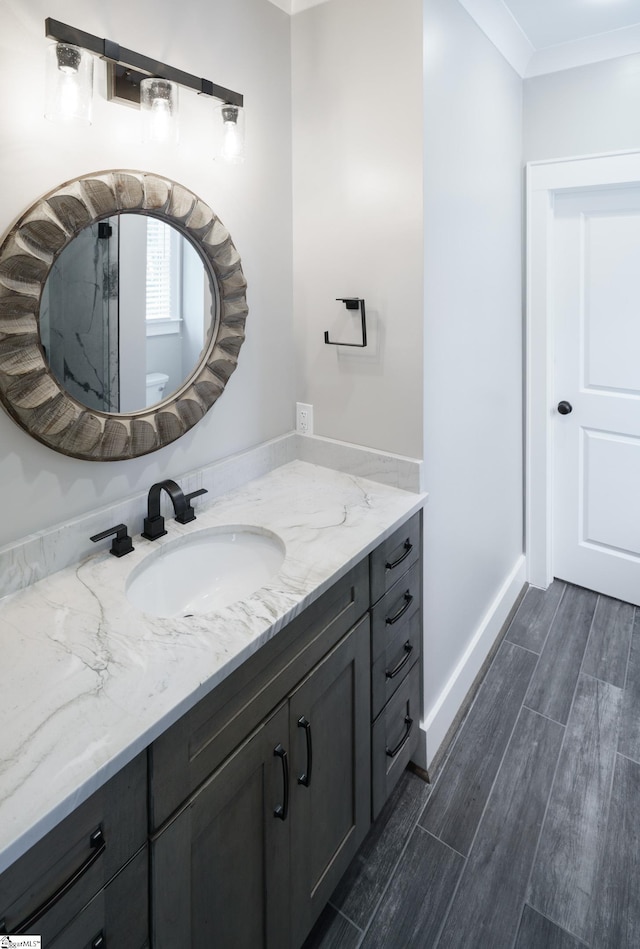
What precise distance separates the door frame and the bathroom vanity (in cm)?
137

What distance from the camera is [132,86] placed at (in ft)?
4.26

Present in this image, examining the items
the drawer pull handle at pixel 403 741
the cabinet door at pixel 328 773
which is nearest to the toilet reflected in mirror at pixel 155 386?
the cabinet door at pixel 328 773

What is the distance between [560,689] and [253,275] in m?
1.91

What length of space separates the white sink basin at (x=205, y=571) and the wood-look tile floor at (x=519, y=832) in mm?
860

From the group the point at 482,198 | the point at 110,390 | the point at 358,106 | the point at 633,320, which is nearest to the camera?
the point at 110,390

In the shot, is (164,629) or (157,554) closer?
(164,629)

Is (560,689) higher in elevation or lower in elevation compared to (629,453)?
lower

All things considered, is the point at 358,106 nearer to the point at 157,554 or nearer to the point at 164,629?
the point at 157,554

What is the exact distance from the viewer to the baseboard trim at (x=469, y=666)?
190 cm

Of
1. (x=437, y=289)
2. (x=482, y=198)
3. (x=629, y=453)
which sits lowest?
(x=629, y=453)

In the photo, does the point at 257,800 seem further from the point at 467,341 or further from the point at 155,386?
the point at 467,341

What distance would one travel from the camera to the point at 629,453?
8.49 feet

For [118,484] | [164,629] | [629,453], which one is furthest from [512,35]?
[164,629]

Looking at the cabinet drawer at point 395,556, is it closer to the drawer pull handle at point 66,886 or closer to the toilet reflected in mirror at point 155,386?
the toilet reflected in mirror at point 155,386
